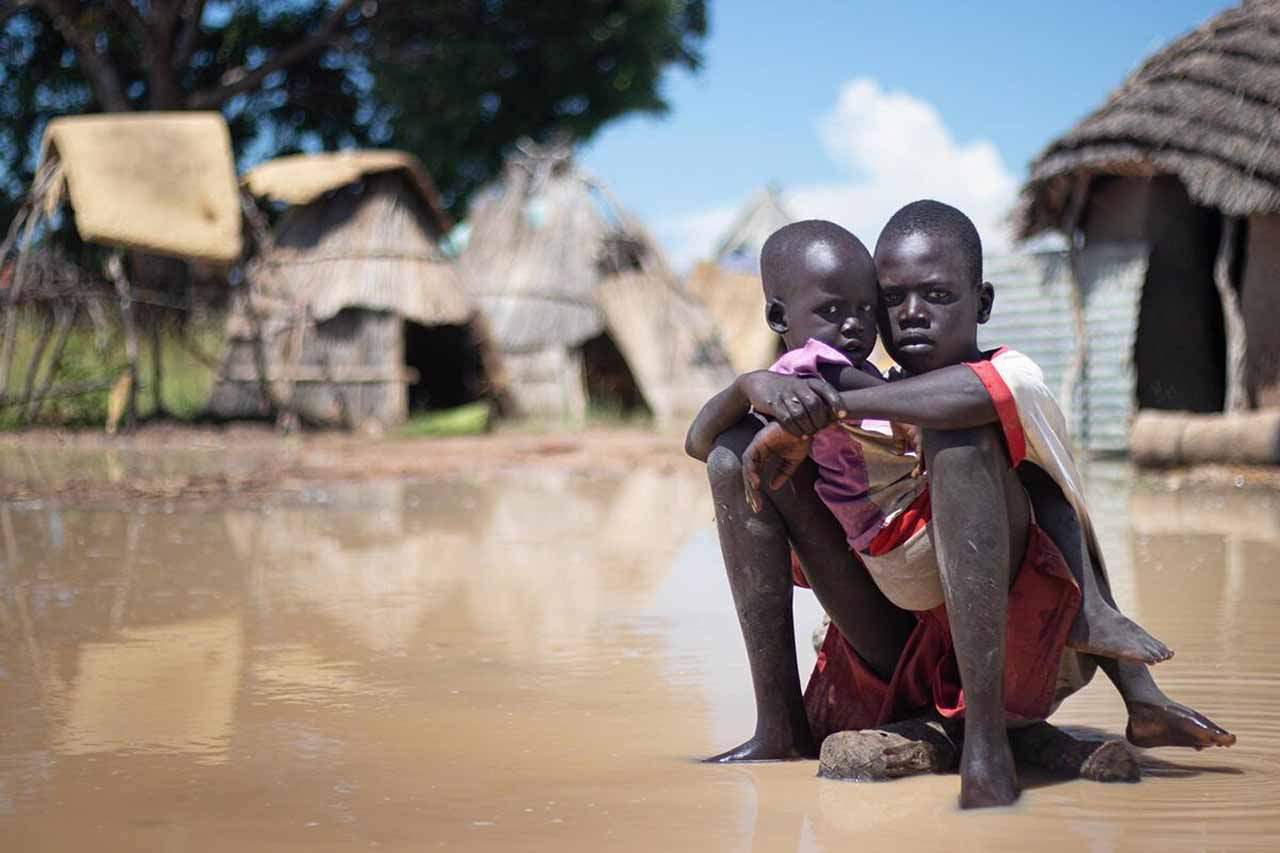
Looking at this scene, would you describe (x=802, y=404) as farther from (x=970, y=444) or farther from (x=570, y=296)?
(x=570, y=296)

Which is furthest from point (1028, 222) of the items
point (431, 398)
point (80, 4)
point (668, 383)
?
point (80, 4)

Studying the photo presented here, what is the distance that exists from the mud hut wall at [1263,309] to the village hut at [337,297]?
276 inches

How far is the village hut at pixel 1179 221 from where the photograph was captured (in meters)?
8.98

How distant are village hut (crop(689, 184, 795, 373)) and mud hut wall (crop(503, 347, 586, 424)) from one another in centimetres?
206

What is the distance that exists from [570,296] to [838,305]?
1251cm

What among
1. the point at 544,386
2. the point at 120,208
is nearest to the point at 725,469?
the point at 120,208

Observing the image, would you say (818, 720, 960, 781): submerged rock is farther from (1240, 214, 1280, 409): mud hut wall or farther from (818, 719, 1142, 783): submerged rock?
(1240, 214, 1280, 409): mud hut wall

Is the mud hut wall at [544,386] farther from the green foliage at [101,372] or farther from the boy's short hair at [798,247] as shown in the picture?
the boy's short hair at [798,247]

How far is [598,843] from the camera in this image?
2033 mm

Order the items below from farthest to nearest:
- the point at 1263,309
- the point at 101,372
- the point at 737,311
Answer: the point at 737,311
the point at 101,372
the point at 1263,309

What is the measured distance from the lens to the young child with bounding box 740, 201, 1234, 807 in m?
2.09

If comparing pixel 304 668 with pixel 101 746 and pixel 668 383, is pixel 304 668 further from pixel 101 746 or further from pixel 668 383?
pixel 668 383

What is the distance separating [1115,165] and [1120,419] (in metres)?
1.75

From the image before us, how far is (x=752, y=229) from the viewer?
18875mm
